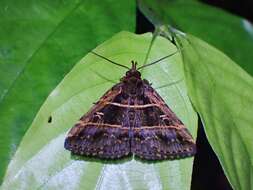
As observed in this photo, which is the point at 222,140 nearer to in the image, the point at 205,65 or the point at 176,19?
the point at 205,65

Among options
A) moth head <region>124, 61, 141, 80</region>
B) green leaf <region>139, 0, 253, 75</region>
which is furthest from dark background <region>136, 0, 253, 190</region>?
moth head <region>124, 61, 141, 80</region>

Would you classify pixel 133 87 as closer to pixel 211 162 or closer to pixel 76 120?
pixel 76 120

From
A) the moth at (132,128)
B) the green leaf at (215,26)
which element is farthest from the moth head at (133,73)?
the green leaf at (215,26)

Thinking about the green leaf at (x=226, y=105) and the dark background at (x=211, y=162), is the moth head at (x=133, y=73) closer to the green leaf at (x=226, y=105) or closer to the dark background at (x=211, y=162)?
the green leaf at (x=226, y=105)

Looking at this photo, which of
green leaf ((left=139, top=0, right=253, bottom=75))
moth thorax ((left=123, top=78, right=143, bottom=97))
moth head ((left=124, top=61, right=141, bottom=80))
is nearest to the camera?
moth head ((left=124, top=61, right=141, bottom=80))

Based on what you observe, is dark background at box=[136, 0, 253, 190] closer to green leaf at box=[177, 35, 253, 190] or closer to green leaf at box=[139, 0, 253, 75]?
green leaf at box=[139, 0, 253, 75]

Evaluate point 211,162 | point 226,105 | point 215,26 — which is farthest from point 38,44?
point 211,162
